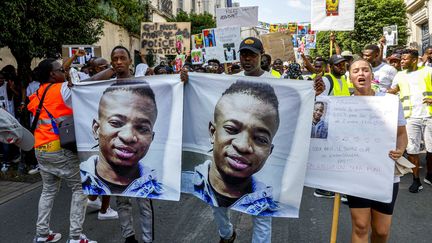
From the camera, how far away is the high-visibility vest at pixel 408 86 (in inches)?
237

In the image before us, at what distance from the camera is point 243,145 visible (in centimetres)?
322

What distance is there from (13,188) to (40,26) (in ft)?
11.1

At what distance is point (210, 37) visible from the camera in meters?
9.94

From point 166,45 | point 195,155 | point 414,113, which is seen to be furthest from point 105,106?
point 166,45

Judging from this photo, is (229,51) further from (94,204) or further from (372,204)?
(372,204)

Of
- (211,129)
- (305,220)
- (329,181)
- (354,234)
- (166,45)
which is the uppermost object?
(166,45)

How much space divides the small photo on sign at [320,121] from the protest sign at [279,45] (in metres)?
6.35

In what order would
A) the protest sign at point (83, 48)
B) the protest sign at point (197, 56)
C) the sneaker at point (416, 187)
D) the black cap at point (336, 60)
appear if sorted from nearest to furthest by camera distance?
the black cap at point (336, 60)
the sneaker at point (416, 187)
the protest sign at point (83, 48)
the protest sign at point (197, 56)

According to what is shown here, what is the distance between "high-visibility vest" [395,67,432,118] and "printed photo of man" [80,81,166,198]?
431 centimetres

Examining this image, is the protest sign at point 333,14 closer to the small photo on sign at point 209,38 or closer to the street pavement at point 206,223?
the small photo on sign at point 209,38

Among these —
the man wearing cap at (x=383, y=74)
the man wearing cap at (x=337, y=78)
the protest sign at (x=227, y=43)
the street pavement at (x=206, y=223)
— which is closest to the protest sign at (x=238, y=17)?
the protest sign at (x=227, y=43)

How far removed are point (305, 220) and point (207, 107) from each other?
7.09 feet

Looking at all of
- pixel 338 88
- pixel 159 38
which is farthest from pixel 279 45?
pixel 338 88

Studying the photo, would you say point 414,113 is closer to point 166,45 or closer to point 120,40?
point 166,45
